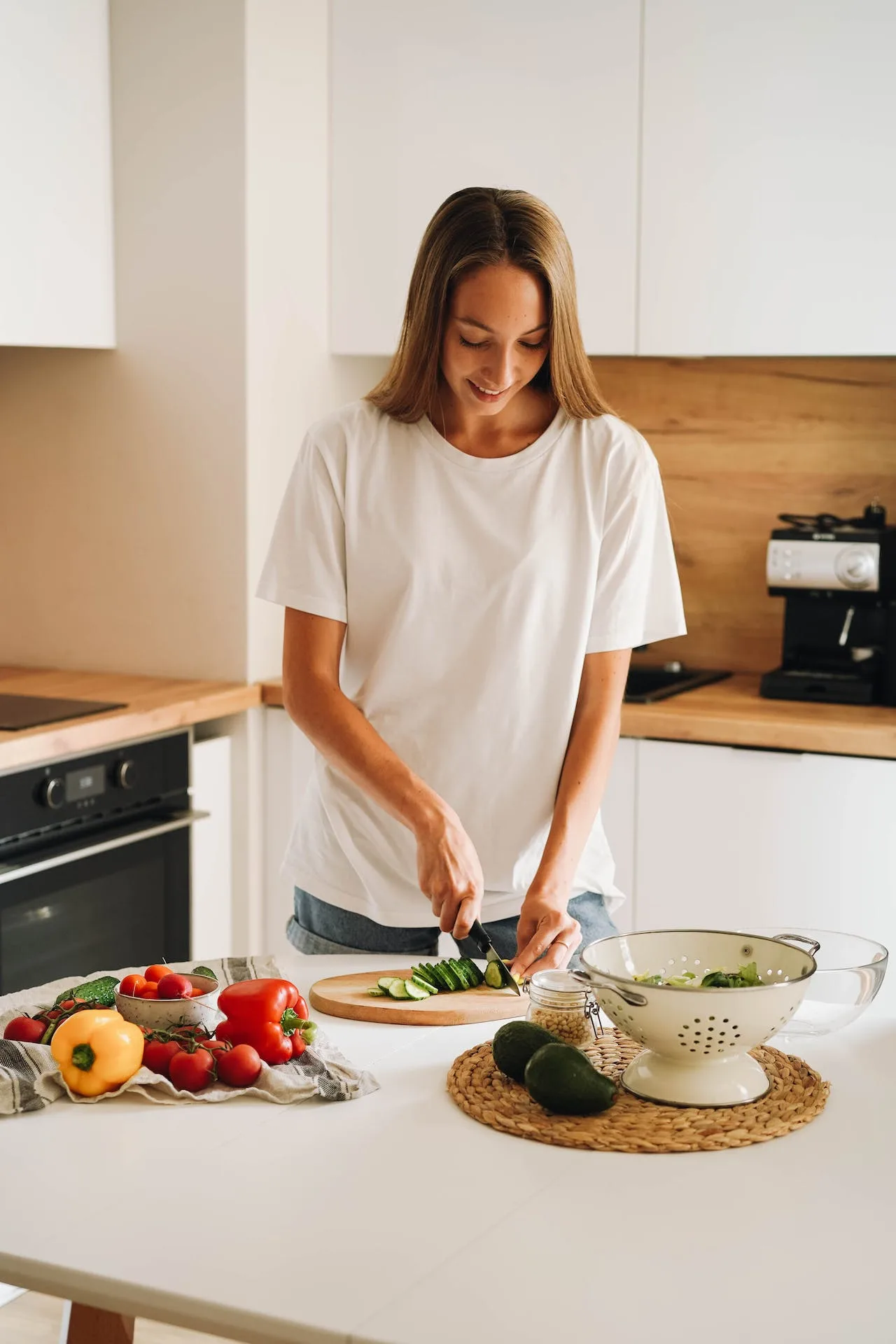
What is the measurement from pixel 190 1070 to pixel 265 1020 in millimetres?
93

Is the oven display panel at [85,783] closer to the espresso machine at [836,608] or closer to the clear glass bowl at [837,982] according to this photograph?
the espresso machine at [836,608]

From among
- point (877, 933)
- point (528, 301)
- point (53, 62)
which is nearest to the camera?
point (528, 301)

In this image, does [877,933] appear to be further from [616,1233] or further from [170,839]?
[616,1233]

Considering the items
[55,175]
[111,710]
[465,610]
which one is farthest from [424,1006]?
[55,175]

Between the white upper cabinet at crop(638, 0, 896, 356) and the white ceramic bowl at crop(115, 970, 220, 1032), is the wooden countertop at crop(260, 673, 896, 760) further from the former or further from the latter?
the white ceramic bowl at crop(115, 970, 220, 1032)

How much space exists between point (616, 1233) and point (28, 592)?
2333 millimetres

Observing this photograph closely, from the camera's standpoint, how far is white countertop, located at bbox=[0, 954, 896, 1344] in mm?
963

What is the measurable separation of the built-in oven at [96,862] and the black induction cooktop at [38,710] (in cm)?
7

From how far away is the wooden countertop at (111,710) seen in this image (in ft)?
7.91

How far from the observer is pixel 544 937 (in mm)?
1564

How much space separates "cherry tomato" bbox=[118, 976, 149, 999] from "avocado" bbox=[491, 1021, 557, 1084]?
1.09ft

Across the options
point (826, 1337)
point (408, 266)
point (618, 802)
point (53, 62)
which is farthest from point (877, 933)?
point (53, 62)

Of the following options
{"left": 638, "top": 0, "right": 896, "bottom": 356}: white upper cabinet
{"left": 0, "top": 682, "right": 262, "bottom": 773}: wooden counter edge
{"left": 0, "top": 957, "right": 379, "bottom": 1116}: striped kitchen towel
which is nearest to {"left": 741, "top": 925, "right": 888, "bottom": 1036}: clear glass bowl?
{"left": 0, "top": 957, "right": 379, "bottom": 1116}: striped kitchen towel

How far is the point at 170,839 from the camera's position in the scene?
9.04 ft
